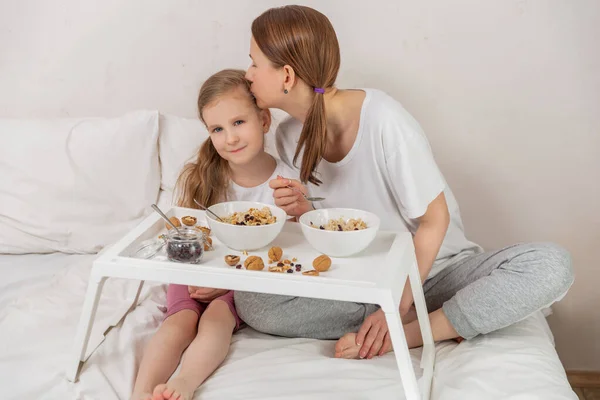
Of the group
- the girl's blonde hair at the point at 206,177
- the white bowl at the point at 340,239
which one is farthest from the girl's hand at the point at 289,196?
the girl's blonde hair at the point at 206,177

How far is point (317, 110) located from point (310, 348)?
1.49 feet

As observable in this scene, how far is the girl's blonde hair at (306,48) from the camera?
1.35 m

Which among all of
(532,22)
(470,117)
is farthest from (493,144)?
(532,22)

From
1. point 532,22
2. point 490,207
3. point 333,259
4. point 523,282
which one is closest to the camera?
point 333,259

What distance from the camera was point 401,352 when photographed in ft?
3.69

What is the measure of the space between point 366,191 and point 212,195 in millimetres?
336

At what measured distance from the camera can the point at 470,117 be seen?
1826 millimetres

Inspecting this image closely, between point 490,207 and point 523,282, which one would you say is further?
point 490,207

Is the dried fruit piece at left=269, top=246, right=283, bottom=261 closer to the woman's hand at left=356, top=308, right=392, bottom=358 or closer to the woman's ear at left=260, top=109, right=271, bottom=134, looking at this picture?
the woman's hand at left=356, top=308, right=392, bottom=358

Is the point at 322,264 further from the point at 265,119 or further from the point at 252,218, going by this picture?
the point at 265,119

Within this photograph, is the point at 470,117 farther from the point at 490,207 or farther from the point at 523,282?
the point at 523,282

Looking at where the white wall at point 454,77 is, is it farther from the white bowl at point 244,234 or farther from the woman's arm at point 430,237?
the white bowl at point 244,234

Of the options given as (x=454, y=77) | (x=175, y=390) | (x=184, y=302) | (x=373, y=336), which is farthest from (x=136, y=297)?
(x=454, y=77)

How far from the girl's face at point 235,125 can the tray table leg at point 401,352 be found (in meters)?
0.54
